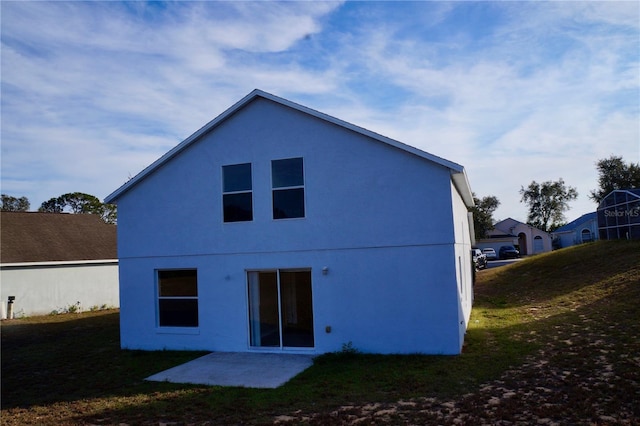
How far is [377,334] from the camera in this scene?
11.5 m

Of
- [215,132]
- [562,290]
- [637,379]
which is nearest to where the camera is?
[637,379]

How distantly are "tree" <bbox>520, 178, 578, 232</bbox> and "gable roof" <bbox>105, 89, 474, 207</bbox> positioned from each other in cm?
6875

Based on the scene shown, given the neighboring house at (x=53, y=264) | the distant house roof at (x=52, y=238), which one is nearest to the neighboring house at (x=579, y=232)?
the neighboring house at (x=53, y=264)

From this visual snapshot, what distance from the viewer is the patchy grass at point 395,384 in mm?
7383

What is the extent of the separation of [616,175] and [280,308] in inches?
2187

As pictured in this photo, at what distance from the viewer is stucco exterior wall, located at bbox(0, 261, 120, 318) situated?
74.8 feet

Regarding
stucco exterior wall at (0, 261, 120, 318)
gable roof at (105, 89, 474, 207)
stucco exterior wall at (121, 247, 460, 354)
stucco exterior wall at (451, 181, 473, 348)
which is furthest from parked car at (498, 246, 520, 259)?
stucco exterior wall at (121, 247, 460, 354)

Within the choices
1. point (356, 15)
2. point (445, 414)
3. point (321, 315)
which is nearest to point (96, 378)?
point (321, 315)

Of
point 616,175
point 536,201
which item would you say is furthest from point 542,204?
point 616,175

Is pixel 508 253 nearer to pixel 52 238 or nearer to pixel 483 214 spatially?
pixel 483 214

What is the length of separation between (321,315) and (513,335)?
5.16 meters

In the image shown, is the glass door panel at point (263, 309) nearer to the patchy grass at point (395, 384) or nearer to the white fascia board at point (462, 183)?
the patchy grass at point (395, 384)

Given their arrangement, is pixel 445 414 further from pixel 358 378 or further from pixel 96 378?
pixel 96 378

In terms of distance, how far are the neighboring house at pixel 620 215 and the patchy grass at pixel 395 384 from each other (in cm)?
1287
